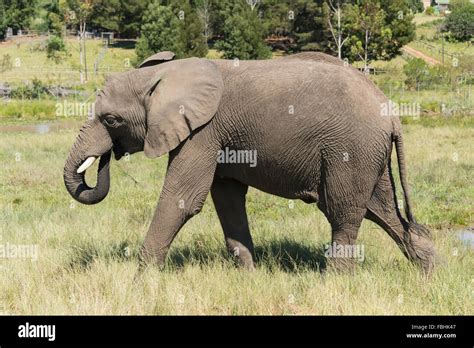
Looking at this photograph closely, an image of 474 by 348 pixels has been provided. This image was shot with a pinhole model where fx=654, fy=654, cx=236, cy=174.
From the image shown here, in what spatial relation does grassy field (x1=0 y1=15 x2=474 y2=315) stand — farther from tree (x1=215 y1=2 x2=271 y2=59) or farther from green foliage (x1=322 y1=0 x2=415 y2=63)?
tree (x1=215 y1=2 x2=271 y2=59)

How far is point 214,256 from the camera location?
6809 millimetres

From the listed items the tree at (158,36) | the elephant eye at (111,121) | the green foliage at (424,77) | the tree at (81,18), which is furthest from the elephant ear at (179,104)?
the tree at (81,18)

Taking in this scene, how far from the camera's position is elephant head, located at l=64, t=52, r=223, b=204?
558cm

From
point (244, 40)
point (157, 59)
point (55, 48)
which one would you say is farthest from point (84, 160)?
point (55, 48)

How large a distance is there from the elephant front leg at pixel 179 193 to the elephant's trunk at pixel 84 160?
68cm

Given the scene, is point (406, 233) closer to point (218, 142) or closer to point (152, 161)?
point (218, 142)

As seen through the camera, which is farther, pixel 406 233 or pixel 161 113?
pixel 406 233

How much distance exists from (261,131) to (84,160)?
1665mm

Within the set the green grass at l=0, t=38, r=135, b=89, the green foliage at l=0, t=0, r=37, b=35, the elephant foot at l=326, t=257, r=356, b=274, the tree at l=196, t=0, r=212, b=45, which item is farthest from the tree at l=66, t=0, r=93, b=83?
the elephant foot at l=326, t=257, r=356, b=274

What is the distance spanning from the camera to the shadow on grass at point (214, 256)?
643 centimetres

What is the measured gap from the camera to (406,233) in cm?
609

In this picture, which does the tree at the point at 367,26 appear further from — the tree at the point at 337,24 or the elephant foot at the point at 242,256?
the elephant foot at the point at 242,256
